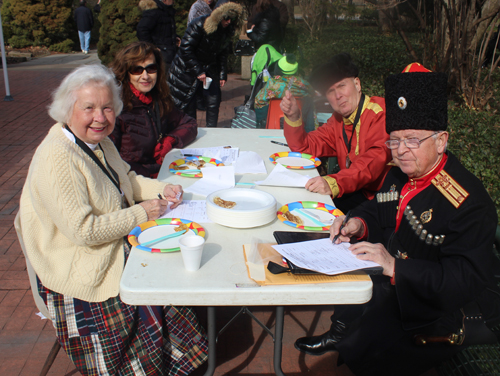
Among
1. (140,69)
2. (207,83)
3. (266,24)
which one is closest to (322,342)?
(140,69)

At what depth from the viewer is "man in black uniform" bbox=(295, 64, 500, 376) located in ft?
6.00

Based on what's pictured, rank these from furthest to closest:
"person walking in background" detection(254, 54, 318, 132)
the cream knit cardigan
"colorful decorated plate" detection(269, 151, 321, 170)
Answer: "person walking in background" detection(254, 54, 318, 132)
"colorful decorated plate" detection(269, 151, 321, 170)
the cream knit cardigan

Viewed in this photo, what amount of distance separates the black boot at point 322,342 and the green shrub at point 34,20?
59.6 ft

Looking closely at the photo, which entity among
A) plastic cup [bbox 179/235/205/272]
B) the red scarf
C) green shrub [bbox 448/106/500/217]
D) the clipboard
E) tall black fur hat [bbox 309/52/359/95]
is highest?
tall black fur hat [bbox 309/52/359/95]

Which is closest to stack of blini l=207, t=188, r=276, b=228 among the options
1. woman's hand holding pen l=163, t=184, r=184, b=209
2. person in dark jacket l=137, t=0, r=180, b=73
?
woman's hand holding pen l=163, t=184, r=184, b=209

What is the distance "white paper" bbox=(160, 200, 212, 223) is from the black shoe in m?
1.16

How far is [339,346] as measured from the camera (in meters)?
2.35

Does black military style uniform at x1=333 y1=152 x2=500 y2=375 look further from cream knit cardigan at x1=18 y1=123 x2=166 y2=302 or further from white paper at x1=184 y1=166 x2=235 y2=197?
cream knit cardigan at x1=18 y1=123 x2=166 y2=302

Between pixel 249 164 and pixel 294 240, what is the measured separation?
119 centimetres

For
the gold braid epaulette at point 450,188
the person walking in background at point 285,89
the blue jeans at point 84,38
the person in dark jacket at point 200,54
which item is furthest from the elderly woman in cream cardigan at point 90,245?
the blue jeans at point 84,38

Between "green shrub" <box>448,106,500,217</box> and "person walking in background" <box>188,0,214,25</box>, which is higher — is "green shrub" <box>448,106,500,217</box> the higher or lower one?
the lower one

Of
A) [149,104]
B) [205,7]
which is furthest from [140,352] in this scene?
[205,7]

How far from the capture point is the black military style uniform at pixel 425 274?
71.9 inches

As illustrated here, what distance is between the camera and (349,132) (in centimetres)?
329
